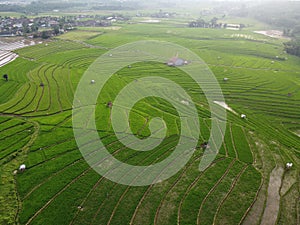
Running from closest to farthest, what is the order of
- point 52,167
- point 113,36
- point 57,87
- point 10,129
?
point 52,167 → point 10,129 → point 57,87 → point 113,36

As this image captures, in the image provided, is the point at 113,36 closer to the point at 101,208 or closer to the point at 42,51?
the point at 42,51

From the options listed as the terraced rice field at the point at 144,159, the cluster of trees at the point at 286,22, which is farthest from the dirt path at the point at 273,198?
the cluster of trees at the point at 286,22

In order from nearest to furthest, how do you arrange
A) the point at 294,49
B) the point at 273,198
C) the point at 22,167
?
the point at 273,198 → the point at 22,167 → the point at 294,49

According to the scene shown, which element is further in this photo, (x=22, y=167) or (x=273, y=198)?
(x=22, y=167)

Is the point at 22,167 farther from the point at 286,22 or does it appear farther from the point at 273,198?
the point at 286,22

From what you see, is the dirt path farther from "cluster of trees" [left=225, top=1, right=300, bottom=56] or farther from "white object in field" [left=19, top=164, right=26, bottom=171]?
"cluster of trees" [left=225, top=1, right=300, bottom=56]

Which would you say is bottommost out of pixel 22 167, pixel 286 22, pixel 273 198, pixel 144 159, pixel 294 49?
pixel 273 198

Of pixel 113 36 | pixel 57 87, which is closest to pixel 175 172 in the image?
pixel 57 87

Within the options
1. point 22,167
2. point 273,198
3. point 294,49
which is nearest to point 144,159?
point 22,167

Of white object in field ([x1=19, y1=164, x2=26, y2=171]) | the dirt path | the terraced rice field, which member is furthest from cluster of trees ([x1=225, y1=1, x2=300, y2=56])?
white object in field ([x1=19, y1=164, x2=26, y2=171])
